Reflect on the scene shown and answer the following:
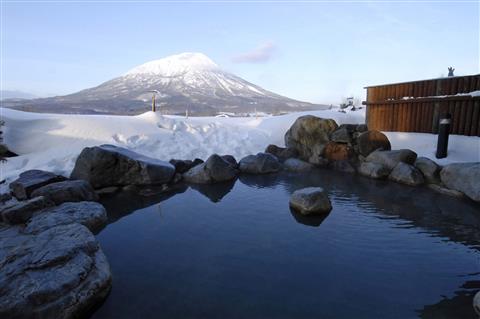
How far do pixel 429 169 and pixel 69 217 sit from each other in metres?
10.3

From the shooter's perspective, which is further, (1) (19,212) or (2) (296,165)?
(2) (296,165)

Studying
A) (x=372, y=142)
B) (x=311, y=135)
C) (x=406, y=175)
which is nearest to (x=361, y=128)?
(x=372, y=142)

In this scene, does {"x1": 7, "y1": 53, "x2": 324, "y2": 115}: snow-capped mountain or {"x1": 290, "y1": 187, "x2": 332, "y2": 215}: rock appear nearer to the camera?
{"x1": 290, "y1": 187, "x2": 332, "y2": 215}: rock

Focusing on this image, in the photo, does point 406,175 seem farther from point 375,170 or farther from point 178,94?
point 178,94

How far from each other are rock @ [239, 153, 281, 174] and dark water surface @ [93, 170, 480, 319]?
Answer: 337 cm

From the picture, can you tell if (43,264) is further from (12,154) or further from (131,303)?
(12,154)

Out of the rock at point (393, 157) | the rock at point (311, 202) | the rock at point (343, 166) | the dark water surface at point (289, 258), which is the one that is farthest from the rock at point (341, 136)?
the rock at point (311, 202)

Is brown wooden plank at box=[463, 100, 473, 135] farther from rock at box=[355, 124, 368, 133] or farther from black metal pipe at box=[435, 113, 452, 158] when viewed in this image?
rock at box=[355, 124, 368, 133]

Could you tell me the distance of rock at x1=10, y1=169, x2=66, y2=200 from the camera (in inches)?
303

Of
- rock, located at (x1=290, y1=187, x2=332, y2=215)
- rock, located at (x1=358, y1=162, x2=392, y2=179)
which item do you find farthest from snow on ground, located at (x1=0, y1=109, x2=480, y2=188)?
rock, located at (x1=290, y1=187, x2=332, y2=215)

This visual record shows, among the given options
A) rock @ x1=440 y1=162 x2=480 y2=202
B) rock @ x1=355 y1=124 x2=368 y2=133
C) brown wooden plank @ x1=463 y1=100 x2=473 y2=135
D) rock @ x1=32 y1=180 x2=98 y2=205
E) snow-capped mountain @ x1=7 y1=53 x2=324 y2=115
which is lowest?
rock @ x1=32 y1=180 x2=98 y2=205

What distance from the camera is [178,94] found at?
358ft

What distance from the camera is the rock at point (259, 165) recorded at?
38.4ft

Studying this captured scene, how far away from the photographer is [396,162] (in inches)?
415
